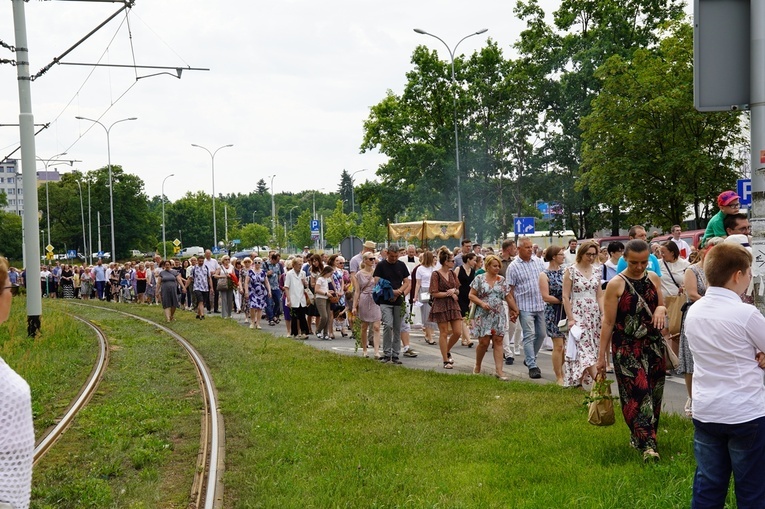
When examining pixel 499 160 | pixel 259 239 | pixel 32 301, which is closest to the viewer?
pixel 32 301

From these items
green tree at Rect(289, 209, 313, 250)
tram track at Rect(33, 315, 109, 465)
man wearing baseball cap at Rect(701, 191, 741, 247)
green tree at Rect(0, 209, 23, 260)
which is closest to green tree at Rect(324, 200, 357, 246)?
green tree at Rect(289, 209, 313, 250)

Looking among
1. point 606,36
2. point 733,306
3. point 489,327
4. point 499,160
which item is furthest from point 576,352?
point 499,160

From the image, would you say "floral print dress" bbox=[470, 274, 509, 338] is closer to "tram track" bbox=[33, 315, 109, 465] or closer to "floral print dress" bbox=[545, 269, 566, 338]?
"floral print dress" bbox=[545, 269, 566, 338]

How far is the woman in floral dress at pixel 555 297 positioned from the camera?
1137 centimetres

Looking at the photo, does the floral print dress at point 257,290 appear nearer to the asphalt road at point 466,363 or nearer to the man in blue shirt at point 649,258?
the asphalt road at point 466,363

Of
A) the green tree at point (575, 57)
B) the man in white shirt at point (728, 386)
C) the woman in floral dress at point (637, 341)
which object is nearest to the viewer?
the man in white shirt at point (728, 386)

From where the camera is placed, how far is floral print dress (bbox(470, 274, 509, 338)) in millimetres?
12234

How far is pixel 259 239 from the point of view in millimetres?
133625

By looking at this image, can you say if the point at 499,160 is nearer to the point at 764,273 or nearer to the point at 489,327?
the point at 489,327

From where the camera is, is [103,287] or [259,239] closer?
[103,287]

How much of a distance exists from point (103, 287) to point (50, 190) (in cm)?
8191

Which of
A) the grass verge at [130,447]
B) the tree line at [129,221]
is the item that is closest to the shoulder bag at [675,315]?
the grass verge at [130,447]

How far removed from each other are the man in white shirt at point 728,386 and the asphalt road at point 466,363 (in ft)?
15.4

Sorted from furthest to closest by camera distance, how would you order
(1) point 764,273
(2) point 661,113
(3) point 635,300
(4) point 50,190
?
(4) point 50,190 < (2) point 661,113 < (3) point 635,300 < (1) point 764,273
